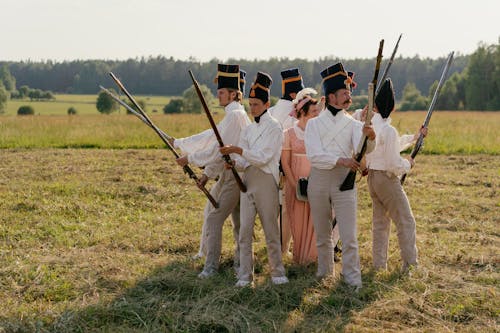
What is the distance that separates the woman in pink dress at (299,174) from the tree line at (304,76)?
37.7m

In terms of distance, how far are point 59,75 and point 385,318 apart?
93.3 meters

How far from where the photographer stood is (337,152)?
5.41 metres

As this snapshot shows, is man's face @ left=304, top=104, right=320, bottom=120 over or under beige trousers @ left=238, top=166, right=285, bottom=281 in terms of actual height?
over

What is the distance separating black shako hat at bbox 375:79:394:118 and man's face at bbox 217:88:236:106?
1315 mm

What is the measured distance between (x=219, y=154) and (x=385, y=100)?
1556 mm

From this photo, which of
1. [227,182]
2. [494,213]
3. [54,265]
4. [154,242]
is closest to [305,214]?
[227,182]

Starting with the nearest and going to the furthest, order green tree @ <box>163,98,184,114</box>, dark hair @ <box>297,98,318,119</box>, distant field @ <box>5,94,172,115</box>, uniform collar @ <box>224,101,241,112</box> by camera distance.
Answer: uniform collar @ <box>224,101,241,112</box> < dark hair @ <box>297,98,318,119</box> < green tree @ <box>163,98,184,114</box> < distant field @ <box>5,94,172,115</box>

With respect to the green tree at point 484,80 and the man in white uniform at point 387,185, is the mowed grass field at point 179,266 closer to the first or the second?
the man in white uniform at point 387,185

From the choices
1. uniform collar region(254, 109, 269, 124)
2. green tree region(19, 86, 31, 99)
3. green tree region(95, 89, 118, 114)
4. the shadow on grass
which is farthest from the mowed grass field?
green tree region(19, 86, 31, 99)

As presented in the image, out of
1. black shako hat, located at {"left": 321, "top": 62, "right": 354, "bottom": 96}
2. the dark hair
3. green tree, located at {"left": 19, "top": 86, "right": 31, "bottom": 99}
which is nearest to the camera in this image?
black shako hat, located at {"left": 321, "top": 62, "right": 354, "bottom": 96}

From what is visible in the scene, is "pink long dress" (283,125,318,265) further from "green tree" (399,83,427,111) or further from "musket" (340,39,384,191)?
"green tree" (399,83,427,111)

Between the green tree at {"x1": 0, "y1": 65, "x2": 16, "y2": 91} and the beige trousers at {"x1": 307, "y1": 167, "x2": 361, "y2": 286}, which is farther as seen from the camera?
the green tree at {"x1": 0, "y1": 65, "x2": 16, "y2": 91}

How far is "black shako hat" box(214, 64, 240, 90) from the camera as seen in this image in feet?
19.4

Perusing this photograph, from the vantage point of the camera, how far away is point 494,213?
30.1 feet
